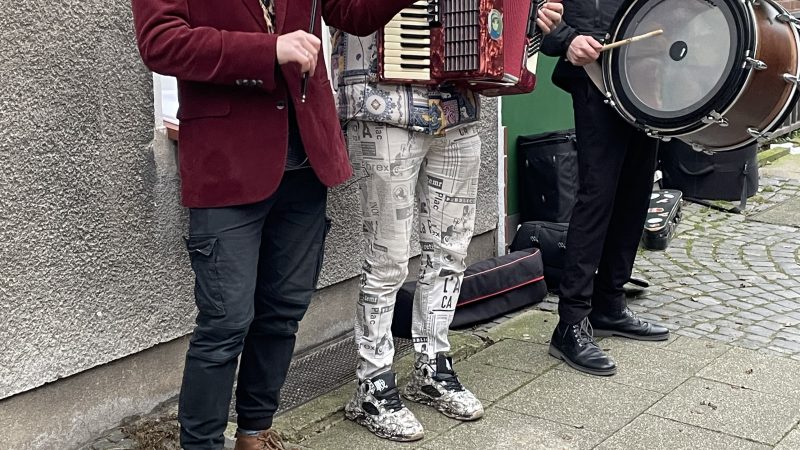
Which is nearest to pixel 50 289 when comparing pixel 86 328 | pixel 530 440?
pixel 86 328

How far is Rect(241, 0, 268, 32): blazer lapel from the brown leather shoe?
1224 millimetres

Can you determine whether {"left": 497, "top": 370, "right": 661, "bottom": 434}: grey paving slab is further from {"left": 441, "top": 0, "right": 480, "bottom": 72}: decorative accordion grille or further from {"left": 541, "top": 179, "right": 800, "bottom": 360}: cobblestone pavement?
{"left": 441, "top": 0, "right": 480, "bottom": 72}: decorative accordion grille

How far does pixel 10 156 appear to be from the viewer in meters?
2.93

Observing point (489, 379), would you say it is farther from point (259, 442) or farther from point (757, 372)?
point (259, 442)

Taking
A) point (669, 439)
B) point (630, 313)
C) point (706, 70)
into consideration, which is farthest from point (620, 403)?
point (706, 70)

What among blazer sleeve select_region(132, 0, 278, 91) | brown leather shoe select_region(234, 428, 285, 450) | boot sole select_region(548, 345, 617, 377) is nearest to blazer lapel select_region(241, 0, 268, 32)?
blazer sleeve select_region(132, 0, 278, 91)

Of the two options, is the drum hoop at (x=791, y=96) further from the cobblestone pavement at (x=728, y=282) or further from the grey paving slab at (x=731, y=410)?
the cobblestone pavement at (x=728, y=282)

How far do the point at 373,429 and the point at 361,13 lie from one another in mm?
1415

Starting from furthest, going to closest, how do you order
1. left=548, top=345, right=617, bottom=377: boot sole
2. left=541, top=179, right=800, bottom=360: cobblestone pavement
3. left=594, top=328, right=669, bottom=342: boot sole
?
left=541, top=179, right=800, bottom=360: cobblestone pavement → left=594, top=328, right=669, bottom=342: boot sole → left=548, top=345, right=617, bottom=377: boot sole

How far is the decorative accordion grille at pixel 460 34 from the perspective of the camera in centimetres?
302

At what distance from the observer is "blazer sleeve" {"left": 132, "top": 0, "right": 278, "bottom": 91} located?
2.43 m

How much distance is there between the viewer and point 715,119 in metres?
3.56

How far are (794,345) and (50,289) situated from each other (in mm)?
3062

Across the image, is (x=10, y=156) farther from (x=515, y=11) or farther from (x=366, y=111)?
(x=515, y=11)
